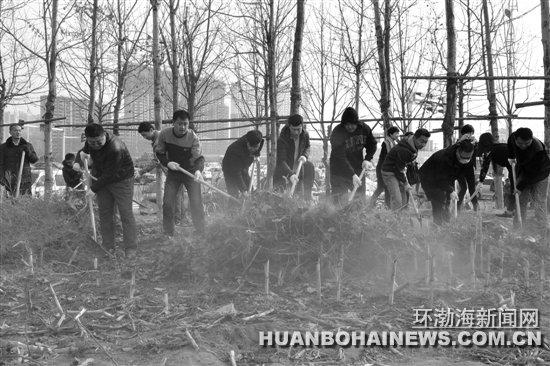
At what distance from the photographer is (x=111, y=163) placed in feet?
18.4

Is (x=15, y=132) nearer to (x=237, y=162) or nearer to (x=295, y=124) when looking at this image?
(x=237, y=162)

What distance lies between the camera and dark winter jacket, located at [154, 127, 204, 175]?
240 inches

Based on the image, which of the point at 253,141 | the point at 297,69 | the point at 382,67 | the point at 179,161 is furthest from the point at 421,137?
the point at 382,67

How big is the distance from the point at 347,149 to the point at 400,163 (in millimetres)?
636

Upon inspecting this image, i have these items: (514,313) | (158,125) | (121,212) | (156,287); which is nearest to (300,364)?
(514,313)

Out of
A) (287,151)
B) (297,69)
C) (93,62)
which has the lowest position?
(287,151)

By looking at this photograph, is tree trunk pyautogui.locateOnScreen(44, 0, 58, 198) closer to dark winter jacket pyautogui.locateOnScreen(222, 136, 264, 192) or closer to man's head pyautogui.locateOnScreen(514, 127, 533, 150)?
dark winter jacket pyautogui.locateOnScreen(222, 136, 264, 192)

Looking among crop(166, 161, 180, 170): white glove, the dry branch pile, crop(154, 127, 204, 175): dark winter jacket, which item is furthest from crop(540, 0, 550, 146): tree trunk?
the dry branch pile

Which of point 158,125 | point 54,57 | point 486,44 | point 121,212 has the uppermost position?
point 486,44

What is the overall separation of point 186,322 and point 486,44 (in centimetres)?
969

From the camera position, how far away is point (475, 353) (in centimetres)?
289

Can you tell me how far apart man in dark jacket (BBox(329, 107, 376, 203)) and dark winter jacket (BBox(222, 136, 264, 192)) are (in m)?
0.90

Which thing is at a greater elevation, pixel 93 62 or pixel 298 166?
pixel 93 62

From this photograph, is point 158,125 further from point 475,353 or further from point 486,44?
point 486,44
